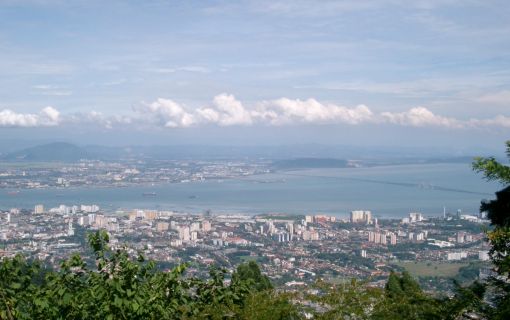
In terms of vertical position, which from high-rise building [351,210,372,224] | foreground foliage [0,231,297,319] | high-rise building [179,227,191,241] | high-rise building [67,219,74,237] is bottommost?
high-rise building [351,210,372,224]

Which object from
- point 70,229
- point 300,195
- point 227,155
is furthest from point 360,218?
point 227,155

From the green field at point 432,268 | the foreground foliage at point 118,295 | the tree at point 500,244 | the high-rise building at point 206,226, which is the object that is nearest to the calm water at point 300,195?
the high-rise building at point 206,226

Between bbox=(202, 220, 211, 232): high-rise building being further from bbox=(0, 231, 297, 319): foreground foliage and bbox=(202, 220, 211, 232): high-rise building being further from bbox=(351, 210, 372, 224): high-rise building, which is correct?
bbox=(0, 231, 297, 319): foreground foliage

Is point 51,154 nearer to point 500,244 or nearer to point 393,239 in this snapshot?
point 393,239

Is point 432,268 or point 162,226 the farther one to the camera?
point 162,226

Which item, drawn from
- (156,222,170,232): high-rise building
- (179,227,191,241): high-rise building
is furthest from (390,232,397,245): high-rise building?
(156,222,170,232): high-rise building

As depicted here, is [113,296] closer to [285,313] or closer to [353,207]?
[285,313]
